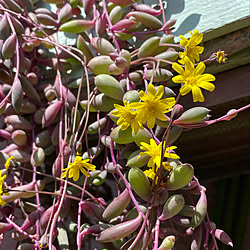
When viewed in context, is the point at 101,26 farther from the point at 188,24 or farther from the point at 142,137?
the point at 142,137

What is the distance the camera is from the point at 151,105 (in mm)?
521

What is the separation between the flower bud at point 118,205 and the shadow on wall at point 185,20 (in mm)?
344

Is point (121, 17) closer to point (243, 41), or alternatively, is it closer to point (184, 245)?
point (243, 41)

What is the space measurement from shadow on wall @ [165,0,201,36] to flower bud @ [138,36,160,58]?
0.11 meters

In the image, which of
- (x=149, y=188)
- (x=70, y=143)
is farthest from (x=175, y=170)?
(x=70, y=143)

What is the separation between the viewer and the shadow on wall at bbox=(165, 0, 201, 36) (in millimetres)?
762

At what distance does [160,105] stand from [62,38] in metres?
0.47

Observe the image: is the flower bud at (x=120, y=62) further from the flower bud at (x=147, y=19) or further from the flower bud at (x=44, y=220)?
the flower bud at (x=44, y=220)

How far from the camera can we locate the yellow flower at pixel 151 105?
52cm

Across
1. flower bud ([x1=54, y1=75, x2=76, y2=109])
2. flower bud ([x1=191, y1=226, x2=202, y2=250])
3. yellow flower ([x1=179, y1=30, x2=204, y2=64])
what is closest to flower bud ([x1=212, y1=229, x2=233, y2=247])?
flower bud ([x1=191, y1=226, x2=202, y2=250])

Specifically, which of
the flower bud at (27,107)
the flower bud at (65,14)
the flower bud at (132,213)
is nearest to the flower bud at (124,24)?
the flower bud at (65,14)

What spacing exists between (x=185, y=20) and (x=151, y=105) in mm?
320

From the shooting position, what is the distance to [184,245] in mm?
768

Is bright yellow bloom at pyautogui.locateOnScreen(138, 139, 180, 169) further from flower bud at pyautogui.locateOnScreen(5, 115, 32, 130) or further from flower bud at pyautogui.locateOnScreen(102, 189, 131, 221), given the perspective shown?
flower bud at pyautogui.locateOnScreen(5, 115, 32, 130)
